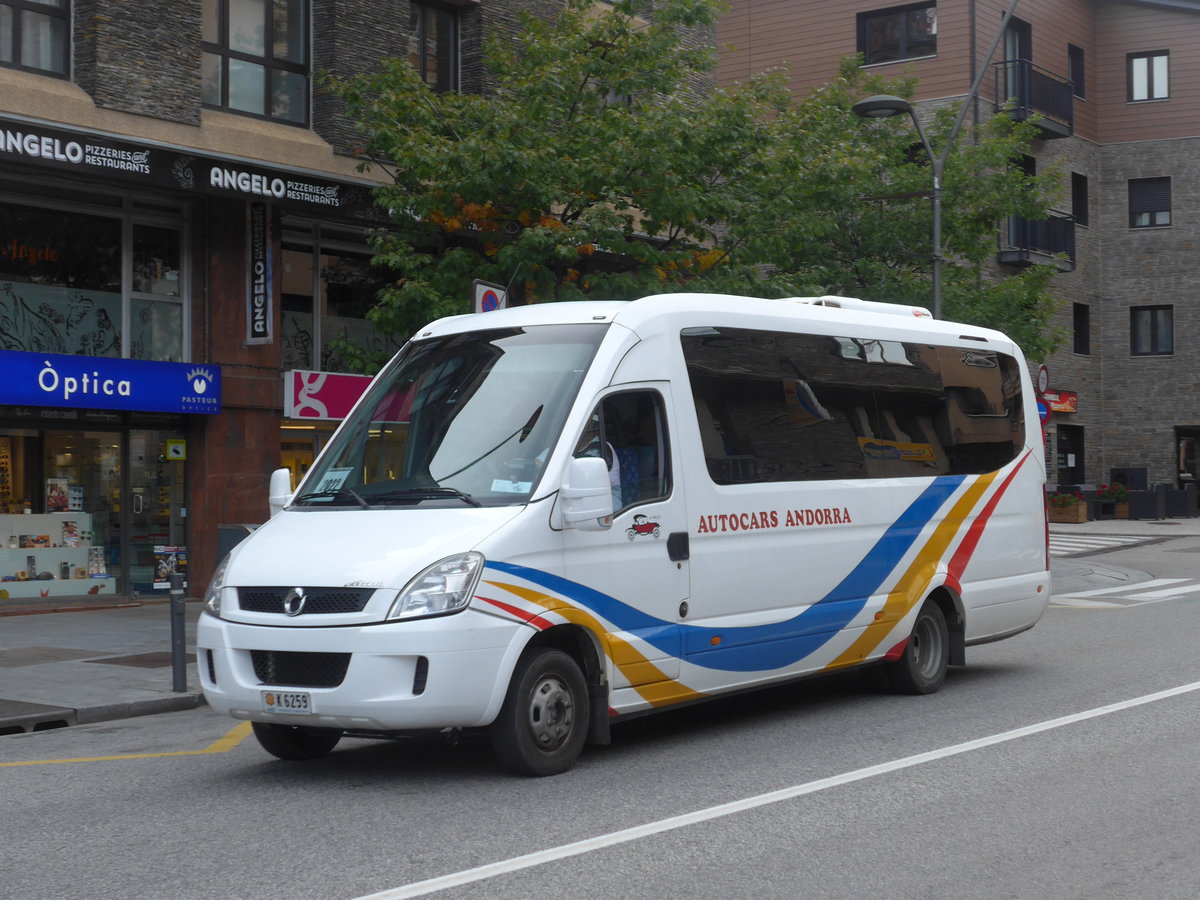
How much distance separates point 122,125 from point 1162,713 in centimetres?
1340

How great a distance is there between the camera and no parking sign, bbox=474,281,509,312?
1300 cm

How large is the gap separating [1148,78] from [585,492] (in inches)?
1563

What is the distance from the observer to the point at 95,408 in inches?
701

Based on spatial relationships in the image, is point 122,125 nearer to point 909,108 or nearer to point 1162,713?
point 909,108

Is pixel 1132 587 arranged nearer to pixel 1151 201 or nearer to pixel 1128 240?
pixel 1128 240

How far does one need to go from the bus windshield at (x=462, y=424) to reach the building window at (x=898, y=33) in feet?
98.3

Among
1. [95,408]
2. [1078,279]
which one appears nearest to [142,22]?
[95,408]

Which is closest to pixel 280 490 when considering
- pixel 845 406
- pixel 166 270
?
pixel 845 406

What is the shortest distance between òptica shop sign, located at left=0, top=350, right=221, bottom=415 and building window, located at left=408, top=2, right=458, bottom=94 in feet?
19.1

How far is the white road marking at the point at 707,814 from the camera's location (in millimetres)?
5613

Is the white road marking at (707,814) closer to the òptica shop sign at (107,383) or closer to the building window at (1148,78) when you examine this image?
the òptica shop sign at (107,383)

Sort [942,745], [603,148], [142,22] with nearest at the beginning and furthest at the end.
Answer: [942,745] → [603,148] → [142,22]

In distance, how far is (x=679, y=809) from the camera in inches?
272

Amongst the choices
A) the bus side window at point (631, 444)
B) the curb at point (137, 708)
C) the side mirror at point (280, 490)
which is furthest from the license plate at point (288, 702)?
the curb at point (137, 708)
